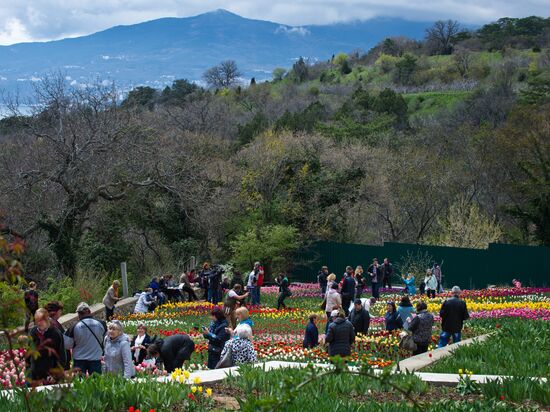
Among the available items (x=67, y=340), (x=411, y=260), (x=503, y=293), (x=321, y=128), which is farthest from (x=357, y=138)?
(x=67, y=340)

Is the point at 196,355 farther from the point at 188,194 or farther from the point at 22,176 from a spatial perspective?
the point at 188,194

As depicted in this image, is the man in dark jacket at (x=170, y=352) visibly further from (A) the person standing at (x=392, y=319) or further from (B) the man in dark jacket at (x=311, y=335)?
(A) the person standing at (x=392, y=319)

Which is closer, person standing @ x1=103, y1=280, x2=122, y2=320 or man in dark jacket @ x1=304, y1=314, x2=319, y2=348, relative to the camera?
man in dark jacket @ x1=304, y1=314, x2=319, y2=348

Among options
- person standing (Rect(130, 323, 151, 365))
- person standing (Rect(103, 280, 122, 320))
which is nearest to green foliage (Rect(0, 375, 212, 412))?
person standing (Rect(130, 323, 151, 365))

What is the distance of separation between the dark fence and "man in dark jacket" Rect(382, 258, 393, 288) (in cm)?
247

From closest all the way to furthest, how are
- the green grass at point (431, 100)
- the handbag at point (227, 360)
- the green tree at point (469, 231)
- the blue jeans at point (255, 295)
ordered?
1. the handbag at point (227, 360)
2. the blue jeans at point (255, 295)
3. the green tree at point (469, 231)
4. the green grass at point (431, 100)

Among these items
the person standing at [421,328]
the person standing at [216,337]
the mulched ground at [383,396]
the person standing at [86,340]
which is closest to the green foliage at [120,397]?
the mulched ground at [383,396]

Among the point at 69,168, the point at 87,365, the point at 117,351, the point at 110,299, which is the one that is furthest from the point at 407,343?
the point at 69,168

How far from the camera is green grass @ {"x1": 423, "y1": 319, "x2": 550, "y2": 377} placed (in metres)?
12.0

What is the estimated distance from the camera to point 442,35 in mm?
158625

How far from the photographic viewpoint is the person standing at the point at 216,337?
1400 centimetres

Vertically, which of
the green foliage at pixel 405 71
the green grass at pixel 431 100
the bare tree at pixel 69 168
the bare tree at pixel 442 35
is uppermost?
the bare tree at pixel 442 35

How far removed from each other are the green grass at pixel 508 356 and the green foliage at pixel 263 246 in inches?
870

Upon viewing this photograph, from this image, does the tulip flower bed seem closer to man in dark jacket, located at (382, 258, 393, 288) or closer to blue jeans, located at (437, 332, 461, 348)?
man in dark jacket, located at (382, 258, 393, 288)
